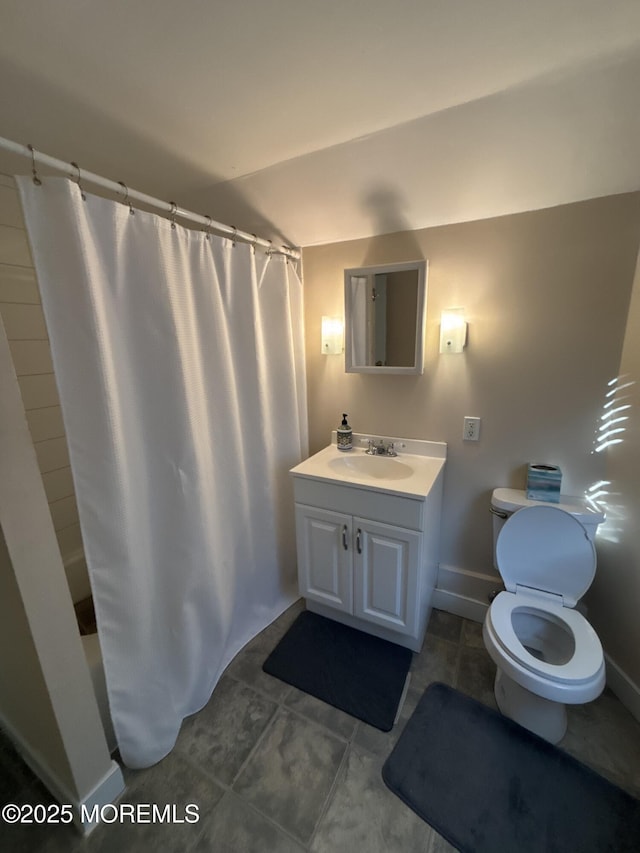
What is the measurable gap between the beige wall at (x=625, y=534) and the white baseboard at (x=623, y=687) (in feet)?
0.08

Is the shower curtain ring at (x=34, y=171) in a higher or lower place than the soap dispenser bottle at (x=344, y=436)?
higher

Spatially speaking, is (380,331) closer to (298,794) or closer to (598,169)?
(598,169)

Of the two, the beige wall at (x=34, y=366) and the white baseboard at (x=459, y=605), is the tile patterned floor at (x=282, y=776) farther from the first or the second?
the beige wall at (x=34, y=366)

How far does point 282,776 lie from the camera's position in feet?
3.93

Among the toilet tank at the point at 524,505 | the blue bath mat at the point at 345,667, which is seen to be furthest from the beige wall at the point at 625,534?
the blue bath mat at the point at 345,667

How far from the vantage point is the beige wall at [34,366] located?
1615 mm

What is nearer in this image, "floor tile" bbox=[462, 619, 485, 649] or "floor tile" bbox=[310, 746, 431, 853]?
"floor tile" bbox=[310, 746, 431, 853]

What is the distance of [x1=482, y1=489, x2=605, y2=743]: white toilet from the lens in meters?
1.27

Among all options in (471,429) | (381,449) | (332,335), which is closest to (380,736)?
(381,449)

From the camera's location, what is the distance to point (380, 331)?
1783 millimetres

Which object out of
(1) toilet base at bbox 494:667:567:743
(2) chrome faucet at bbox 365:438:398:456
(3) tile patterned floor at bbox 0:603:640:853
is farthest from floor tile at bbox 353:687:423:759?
(2) chrome faucet at bbox 365:438:398:456

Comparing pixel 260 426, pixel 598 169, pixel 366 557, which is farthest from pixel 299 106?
pixel 366 557

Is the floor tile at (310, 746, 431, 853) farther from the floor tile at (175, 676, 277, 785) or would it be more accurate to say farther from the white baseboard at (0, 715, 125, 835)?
the white baseboard at (0, 715, 125, 835)

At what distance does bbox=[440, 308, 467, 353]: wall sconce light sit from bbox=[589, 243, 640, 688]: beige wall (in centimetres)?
61
